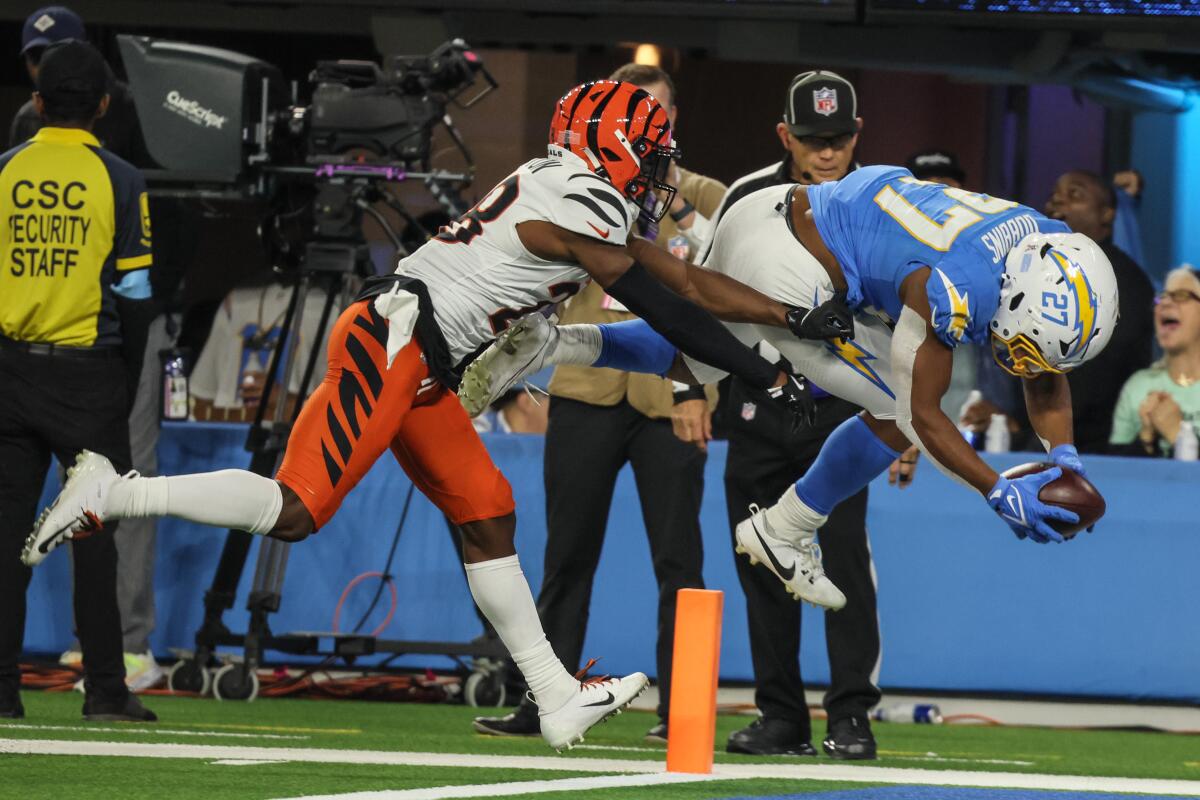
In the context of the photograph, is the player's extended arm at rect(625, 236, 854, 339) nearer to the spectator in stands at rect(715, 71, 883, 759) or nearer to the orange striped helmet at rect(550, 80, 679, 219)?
the orange striped helmet at rect(550, 80, 679, 219)

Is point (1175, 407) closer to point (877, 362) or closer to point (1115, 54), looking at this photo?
point (1115, 54)

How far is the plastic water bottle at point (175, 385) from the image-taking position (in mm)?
7141

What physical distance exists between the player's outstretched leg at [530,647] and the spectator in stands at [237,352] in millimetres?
3664

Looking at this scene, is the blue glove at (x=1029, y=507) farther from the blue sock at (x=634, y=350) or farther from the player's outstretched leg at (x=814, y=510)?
the blue sock at (x=634, y=350)

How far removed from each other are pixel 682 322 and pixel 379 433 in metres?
0.82

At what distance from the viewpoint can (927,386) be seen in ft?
16.3

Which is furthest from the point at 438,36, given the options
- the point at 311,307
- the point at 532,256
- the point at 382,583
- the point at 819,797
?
the point at 819,797

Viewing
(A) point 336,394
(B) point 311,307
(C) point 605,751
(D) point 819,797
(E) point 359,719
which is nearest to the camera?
(D) point 819,797

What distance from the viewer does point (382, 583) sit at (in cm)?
789

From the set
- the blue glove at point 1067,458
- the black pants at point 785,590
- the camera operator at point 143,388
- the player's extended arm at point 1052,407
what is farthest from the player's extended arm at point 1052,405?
the camera operator at point 143,388

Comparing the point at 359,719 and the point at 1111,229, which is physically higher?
the point at 1111,229

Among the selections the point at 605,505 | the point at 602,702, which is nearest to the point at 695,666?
the point at 602,702

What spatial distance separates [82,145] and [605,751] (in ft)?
8.45

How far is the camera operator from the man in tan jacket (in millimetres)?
1849
